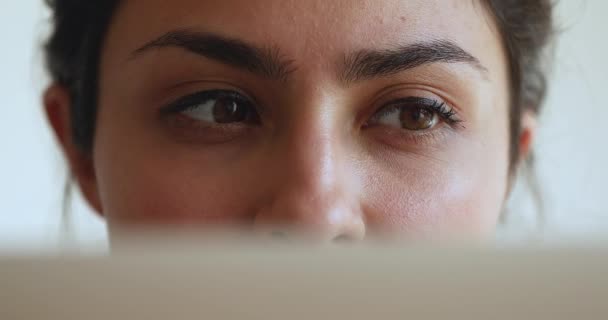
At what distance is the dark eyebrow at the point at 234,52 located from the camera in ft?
2.00

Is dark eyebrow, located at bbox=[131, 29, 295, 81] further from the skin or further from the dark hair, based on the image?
the dark hair

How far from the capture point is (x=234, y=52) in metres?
0.63

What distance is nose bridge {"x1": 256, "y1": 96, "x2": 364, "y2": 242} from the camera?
553 millimetres

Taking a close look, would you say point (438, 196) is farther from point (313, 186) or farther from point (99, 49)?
point (99, 49)

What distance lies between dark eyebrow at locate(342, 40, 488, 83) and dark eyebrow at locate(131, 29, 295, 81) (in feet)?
0.18

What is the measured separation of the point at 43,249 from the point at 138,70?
58 cm

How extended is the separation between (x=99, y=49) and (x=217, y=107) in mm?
191

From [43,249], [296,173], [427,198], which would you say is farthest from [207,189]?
[43,249]

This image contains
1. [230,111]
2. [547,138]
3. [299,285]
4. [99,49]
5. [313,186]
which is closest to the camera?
[299,285]

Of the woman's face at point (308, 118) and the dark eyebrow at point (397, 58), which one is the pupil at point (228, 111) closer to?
the woman's face at point (308, 118)

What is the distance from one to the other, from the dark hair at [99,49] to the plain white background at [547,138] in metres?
0.41

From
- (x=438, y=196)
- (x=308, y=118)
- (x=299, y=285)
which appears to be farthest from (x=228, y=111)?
(x=299, y=285)

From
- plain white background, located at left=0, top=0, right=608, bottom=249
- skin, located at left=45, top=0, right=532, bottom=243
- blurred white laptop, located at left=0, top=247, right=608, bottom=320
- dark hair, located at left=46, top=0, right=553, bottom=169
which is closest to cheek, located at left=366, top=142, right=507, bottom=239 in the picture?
skin, located at left=45, top=0, right=532, bottom=243

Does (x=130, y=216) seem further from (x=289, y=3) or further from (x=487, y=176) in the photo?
(x=487, y=176)
